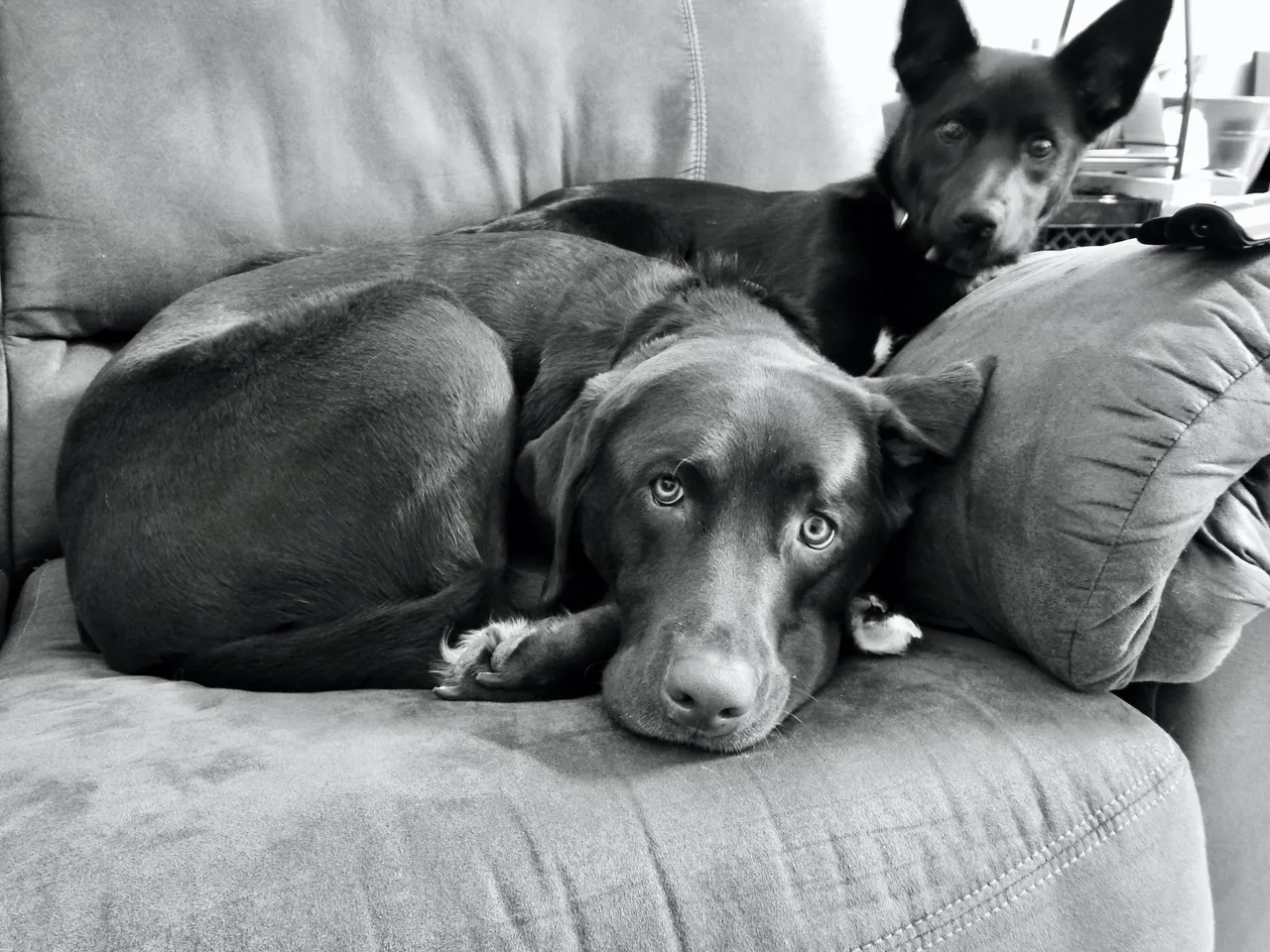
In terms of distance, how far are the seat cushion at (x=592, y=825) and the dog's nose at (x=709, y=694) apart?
0.16 ft

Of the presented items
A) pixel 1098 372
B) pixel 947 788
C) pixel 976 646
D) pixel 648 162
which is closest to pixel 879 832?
pixel 947 788

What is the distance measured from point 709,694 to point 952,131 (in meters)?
1.76

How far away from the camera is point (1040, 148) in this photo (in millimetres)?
2400

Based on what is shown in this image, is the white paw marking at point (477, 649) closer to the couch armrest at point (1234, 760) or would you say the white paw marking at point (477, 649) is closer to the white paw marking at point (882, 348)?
the couch armrest at point (1234, 760)

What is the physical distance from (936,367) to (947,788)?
2.69 feet

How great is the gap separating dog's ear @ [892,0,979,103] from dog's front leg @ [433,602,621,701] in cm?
173

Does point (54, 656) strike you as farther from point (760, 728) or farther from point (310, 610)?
point (760, 728)

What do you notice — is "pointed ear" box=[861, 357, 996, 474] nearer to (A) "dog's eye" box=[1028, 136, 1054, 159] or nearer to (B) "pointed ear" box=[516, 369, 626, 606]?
(B) "pointed ear" box=[516, 369, 626, 606]

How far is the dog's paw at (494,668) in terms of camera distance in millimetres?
1473

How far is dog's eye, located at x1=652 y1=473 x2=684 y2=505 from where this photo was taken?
149 cm

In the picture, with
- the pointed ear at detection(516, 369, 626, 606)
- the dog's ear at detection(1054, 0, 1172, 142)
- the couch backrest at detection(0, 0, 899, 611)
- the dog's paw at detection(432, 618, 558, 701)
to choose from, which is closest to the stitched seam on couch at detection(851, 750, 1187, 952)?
the dog's paw at detection(432, 618, 558, 701)

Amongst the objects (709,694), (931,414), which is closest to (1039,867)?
(709,694)

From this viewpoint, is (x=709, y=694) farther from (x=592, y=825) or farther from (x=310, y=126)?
(x=310, y=126)

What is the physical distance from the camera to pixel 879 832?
115 centimetres
